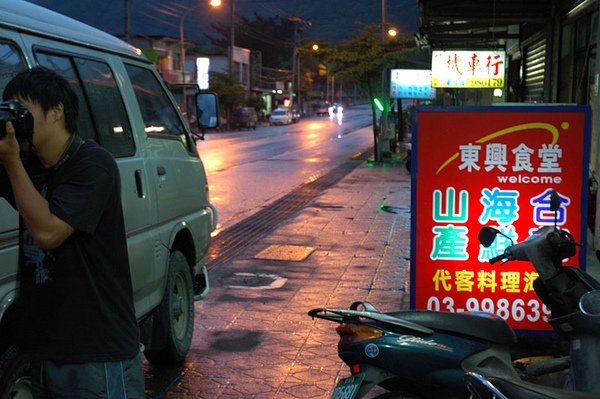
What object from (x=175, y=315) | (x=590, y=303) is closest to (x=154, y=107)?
(x=175, y=315)

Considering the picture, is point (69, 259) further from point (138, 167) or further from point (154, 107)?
point (154, 107)

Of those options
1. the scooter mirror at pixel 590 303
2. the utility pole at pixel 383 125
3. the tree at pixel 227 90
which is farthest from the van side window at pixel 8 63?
→ the tree at pixel 227 90

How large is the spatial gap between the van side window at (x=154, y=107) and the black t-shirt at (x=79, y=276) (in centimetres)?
234

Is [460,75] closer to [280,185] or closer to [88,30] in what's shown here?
[280,185]

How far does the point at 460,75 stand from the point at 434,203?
11526 mm

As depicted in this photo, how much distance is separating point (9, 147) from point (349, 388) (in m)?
1.80

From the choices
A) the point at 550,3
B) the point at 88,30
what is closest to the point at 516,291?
the point at 88,30

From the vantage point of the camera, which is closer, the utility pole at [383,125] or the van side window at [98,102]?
the van side window at [98,102]

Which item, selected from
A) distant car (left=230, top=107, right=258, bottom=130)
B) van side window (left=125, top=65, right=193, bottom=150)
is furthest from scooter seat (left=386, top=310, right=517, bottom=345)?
distant car (left=230, top=107, right=258, bottom=130)

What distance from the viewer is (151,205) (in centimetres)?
459

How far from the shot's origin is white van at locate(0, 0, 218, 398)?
10.9 feet

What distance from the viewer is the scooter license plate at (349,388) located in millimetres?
3252

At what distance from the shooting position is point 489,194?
206 inches

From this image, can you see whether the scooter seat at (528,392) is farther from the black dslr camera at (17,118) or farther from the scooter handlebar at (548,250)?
the black dslr camera at (17,118)
